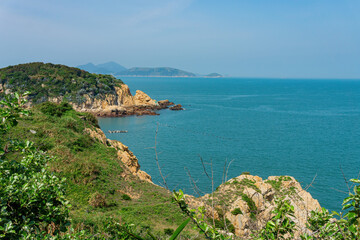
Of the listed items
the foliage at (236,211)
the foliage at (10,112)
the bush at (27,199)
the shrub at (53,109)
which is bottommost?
the foliage at (236,211)

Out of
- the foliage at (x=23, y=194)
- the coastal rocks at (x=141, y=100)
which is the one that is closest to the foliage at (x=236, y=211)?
the foliage at (x=23, y=194)

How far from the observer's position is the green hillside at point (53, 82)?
75312mm

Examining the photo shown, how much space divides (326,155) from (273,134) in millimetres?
13293

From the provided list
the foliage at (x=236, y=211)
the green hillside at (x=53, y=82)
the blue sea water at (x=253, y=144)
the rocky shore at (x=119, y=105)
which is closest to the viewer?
the foliage at (x=236, y=211)

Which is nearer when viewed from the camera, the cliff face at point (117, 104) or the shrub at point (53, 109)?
the shrub at point (53, 109)

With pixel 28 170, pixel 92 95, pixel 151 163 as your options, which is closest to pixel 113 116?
pixel 92 95

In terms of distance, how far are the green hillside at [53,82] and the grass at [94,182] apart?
51616 millimetres

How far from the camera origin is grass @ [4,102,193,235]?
52.7ft

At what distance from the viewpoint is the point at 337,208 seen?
82.5ft

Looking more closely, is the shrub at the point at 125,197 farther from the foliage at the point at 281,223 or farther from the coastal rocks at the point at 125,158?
the foliage at the point at 281,223

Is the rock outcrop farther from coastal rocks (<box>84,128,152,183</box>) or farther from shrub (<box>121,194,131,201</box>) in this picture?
coastal rocks (<box>84,128,152,183</box>)

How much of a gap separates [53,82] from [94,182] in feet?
230

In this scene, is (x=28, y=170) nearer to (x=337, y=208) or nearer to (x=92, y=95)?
(x=337, y=208)

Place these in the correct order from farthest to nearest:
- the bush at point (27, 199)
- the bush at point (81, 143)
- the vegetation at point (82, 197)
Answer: the bush at point (81, 143) → the bush at point (27, 199) → the vegetation at point (82, 197)
